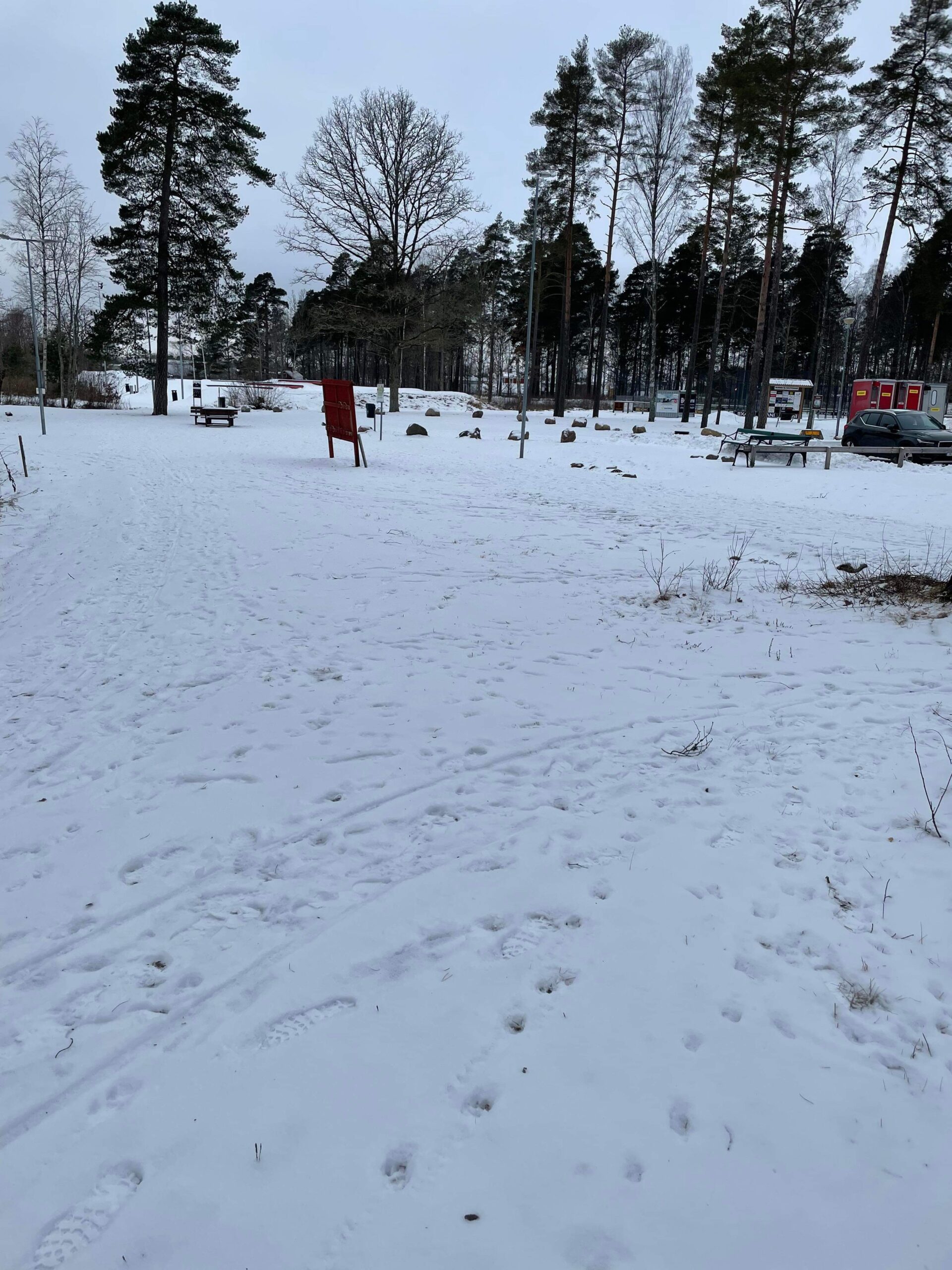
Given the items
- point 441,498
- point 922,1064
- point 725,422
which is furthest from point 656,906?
point 725,422

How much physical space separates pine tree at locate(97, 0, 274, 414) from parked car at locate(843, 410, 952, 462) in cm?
2352

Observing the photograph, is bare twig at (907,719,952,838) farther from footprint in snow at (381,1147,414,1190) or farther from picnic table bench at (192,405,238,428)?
picnic table bench at (192,405,238,428)

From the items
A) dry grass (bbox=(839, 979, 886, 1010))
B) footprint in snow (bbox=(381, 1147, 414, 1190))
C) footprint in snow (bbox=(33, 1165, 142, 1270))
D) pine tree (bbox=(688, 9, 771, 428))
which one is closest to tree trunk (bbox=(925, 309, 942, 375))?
pine tree (bbox=(688, 9, 771, 428))

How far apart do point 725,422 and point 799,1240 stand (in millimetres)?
39943

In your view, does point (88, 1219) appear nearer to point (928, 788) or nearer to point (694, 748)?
point (694, 748)

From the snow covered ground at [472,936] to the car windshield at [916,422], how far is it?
58.3ft

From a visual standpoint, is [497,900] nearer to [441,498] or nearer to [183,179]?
[441,498]

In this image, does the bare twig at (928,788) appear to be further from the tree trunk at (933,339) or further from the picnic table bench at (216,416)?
the tree trunk at (933,339)

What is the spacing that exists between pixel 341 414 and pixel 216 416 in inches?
486

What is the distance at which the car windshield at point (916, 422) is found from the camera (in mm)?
21344

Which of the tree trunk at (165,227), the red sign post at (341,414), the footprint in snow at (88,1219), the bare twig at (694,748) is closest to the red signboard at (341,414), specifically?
the red sign post at (341,414)

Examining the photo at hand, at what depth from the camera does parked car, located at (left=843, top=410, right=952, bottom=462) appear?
20391 millimetres

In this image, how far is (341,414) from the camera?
1881cm

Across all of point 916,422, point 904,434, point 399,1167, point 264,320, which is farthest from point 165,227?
point 264,320
